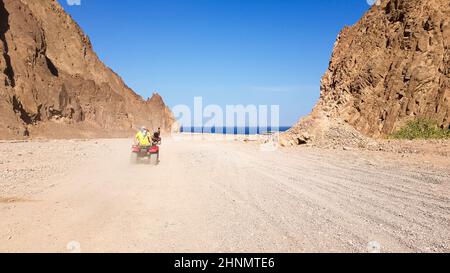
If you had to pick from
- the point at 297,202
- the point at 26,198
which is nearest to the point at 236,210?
the point at 297,202

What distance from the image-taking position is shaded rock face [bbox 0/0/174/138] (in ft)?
142

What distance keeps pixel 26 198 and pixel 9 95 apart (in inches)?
1498

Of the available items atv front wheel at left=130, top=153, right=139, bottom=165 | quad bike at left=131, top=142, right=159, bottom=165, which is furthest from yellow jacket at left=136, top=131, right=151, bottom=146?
atv front wheel at left=130, top=153, right=139, bottom=165

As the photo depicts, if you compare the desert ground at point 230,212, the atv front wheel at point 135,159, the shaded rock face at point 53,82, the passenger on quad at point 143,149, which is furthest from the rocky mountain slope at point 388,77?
the shaded rock face at point 53,82

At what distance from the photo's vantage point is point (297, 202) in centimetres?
760

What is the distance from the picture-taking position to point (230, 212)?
268 inches

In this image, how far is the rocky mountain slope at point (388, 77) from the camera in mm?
22812

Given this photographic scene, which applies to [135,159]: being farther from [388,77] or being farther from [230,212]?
[388,77]

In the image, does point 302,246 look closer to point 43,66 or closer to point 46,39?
point 43,66

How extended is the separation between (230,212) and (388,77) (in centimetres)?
2231

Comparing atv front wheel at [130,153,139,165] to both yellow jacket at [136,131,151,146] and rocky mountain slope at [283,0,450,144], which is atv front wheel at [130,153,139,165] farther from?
rocky mountain slope at [283,0,450,144]

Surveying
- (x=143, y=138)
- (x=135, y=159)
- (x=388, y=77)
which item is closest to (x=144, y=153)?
(x=135, y=159)

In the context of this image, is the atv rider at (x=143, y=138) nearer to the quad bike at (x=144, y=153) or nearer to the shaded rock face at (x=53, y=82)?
the quad bike at (x=144, y=153)

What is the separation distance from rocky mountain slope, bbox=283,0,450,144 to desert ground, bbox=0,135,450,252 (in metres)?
12.5
